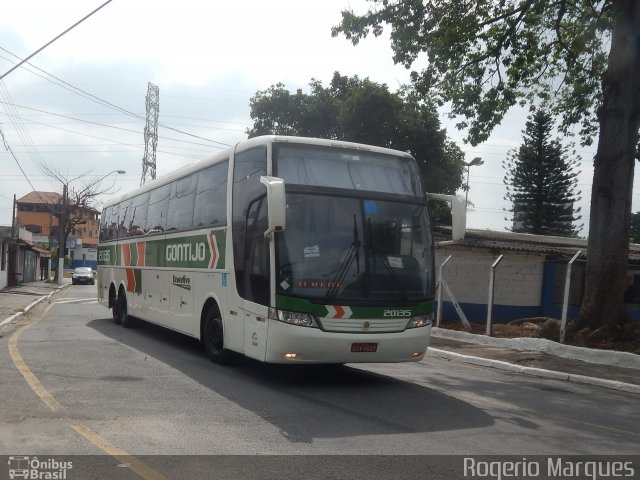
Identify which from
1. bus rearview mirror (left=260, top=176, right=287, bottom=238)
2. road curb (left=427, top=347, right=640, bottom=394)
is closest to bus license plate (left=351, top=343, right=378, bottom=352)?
bus rearview mirror (left=260, top=176, right=287, bottom=238)

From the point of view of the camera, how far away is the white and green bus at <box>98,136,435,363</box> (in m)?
8.73

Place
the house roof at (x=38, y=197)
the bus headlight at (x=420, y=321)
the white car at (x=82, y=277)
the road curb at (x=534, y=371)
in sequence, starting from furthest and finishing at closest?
the house roof at (x=38, y=197), the white car at (x=82, y=277), the road curb at (x=534, y=371), the bus headlight at (x=420, y=321)

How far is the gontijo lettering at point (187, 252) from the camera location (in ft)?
37.8

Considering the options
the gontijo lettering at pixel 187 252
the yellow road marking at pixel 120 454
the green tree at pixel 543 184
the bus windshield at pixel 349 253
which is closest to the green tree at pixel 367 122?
the green tree at pixel 543 184

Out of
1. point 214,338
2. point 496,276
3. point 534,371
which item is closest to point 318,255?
point 214,338

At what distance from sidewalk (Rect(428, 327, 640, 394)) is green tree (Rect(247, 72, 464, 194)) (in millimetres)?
21191

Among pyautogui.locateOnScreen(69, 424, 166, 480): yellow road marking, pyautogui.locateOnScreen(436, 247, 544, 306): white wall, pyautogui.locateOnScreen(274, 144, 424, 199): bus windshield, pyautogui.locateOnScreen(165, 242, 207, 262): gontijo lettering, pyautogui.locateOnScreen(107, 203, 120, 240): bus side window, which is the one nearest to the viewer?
pyautogui.locateOnScreen(69, 424, 166, 480): yellow road marking

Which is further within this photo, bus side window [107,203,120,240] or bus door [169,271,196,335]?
bus side window [107,203,120,240]

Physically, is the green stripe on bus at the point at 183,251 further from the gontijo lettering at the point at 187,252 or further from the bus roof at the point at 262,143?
the bus roof at the point at 262,143

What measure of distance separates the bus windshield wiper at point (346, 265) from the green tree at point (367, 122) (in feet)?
87.1

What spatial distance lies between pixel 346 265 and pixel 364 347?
43.4 inches

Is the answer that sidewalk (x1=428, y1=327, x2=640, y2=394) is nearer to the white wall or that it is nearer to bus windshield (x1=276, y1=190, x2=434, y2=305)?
bus windshield (x1=276, y1=190, x2=434, y2=305)

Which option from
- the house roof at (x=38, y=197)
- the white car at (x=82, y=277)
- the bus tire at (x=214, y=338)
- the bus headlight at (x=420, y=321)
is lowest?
the white car at (x=82, y=277)

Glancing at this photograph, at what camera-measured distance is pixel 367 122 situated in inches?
1437
